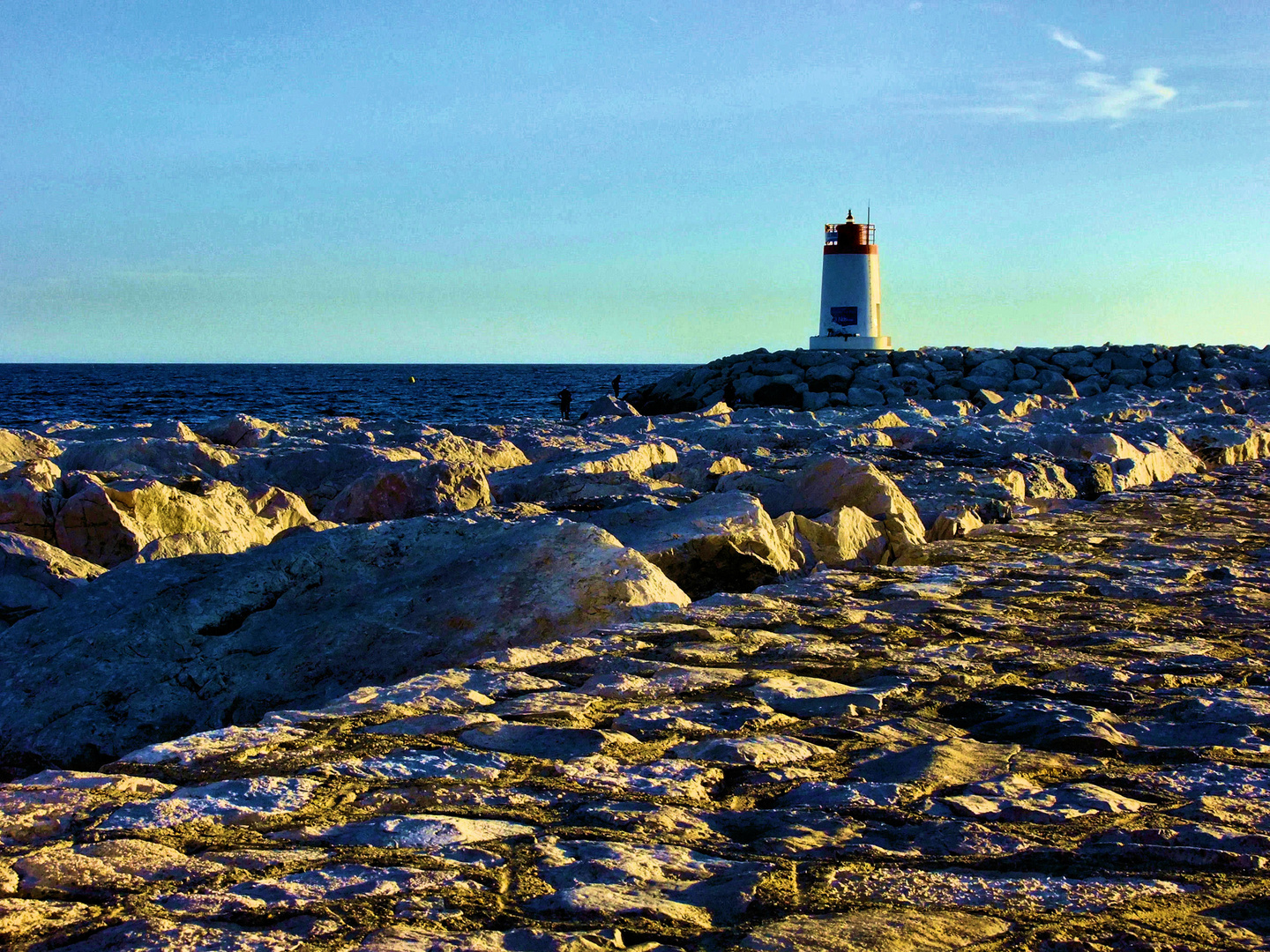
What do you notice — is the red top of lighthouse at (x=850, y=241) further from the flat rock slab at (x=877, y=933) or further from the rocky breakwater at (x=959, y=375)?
the flat rock slab at (x=877, y=933)

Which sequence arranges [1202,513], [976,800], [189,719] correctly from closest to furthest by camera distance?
[976,800], [189,719], [1202,513]

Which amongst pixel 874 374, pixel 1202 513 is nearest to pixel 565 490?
pixel 1202 513

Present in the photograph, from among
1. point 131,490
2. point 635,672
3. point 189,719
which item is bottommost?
point 189,719

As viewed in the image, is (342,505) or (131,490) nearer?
(131,490)

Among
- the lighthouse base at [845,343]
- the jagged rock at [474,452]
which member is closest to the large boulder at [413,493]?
the jagged rock at [474,452]

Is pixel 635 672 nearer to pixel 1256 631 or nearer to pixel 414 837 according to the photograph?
pixel 414 837

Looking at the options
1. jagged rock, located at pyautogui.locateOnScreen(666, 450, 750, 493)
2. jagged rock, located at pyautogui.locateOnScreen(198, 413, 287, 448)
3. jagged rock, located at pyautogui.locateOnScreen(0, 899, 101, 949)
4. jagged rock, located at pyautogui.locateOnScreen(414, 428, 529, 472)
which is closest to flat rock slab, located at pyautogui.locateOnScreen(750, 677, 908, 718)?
jagged rock, located at pyautogui.locateOnScreen(0, 899, 101, 949)

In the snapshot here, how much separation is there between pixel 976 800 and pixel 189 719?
2.78 metres

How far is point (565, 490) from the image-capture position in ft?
23.3

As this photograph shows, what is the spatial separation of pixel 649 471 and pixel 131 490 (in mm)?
3622

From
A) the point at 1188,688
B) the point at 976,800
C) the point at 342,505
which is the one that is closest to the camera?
the point at 976,800

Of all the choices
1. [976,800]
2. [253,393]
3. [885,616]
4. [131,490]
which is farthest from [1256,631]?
[253,393]

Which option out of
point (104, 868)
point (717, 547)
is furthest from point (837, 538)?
point (104, 868)

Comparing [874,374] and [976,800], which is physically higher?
[874,374]
